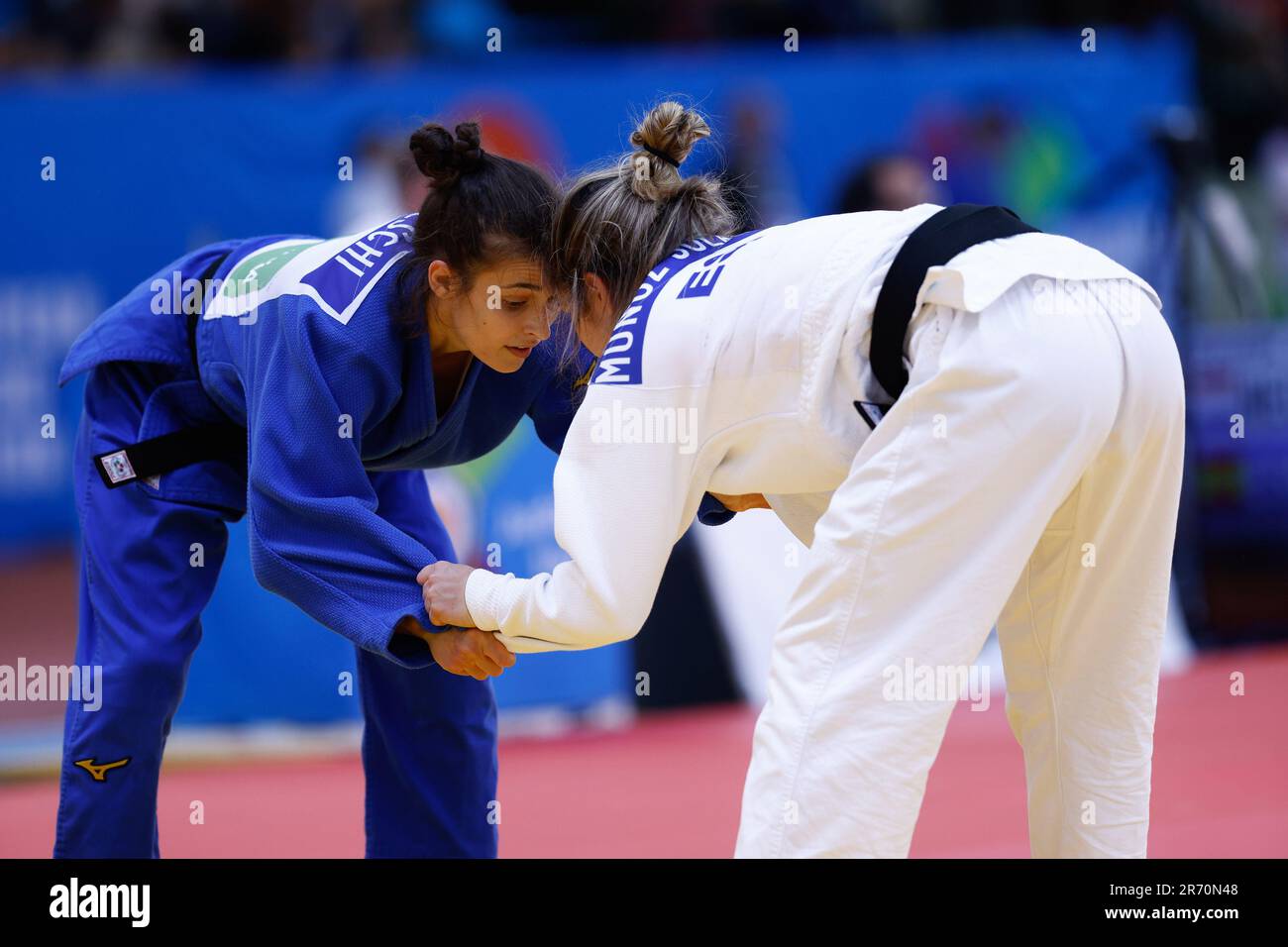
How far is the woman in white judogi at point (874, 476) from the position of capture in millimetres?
2008

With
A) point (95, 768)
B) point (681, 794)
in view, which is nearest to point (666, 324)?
point (95, 768)

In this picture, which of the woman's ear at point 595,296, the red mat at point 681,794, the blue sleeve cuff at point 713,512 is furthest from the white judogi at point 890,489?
the red mat at point 681,794

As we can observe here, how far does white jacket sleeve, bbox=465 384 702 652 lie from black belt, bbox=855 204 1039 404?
0.93 feet

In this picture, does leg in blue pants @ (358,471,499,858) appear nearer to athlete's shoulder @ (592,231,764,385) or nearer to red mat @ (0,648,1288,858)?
red mat @ (0,648,1288,858)

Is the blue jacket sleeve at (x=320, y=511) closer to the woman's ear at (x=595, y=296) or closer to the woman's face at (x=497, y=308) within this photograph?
the woman's face at (x=497, y=308)

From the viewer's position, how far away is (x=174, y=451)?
2.75 meters

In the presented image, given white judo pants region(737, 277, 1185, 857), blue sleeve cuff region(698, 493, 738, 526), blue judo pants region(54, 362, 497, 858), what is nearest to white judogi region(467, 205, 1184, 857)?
white judo pants region(737, 277, 1185, 857)

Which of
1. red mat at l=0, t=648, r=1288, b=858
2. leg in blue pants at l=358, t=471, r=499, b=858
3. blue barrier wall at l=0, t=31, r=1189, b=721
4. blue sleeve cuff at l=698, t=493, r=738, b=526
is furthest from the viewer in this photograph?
blue barrier wall at l=0, t=31, r=1189, b=721

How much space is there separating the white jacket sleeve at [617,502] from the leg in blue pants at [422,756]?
31.8 inches

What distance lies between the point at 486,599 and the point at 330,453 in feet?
1.34

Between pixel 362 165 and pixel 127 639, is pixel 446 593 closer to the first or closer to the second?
pixel 127 639

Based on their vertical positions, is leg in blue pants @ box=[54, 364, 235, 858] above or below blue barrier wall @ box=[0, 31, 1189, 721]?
below

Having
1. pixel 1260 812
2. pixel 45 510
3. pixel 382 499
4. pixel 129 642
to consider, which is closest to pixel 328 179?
pixel 45 510

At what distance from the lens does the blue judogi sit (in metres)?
2.46
